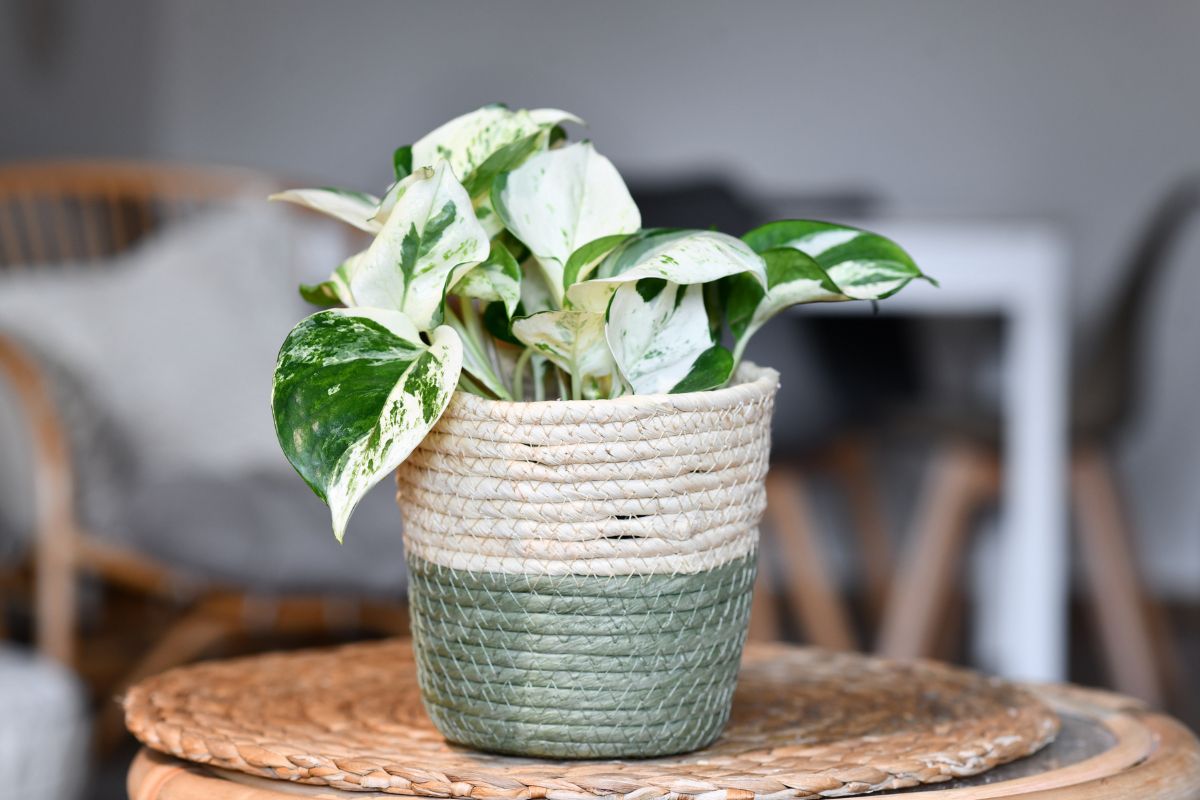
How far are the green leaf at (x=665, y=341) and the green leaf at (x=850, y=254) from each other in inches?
2.0

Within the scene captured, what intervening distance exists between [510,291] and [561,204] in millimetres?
43

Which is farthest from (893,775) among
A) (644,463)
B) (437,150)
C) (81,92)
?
(81,92)

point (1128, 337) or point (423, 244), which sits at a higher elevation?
point (423, 244)

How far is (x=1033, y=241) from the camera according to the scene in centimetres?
187

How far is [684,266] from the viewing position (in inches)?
20.0

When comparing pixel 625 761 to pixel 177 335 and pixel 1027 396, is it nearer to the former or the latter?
pixel 1027 396

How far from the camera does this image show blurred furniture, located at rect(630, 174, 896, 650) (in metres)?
2.05

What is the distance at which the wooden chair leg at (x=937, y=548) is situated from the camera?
2.10 meters

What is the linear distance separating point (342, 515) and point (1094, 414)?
201 centimetres

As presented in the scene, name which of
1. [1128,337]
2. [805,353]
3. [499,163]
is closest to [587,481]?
[499,163]

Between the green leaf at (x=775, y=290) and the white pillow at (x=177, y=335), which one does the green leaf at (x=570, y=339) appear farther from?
the white pillow at (x=177, y=335)

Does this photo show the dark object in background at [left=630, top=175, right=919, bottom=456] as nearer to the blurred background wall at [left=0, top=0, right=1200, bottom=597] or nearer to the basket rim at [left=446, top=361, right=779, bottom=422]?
the blurred background wall at [left=0, top=0, right=1200, bottom=597]

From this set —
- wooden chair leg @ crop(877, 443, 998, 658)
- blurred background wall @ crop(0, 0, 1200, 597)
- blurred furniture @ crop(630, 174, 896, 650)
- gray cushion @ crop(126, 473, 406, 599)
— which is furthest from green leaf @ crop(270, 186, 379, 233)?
blurred background wall @ crop(0, 0, 1200, 597)

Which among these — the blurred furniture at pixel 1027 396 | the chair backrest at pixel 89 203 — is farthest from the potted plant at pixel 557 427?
the chair backrest at pixel 89 203
